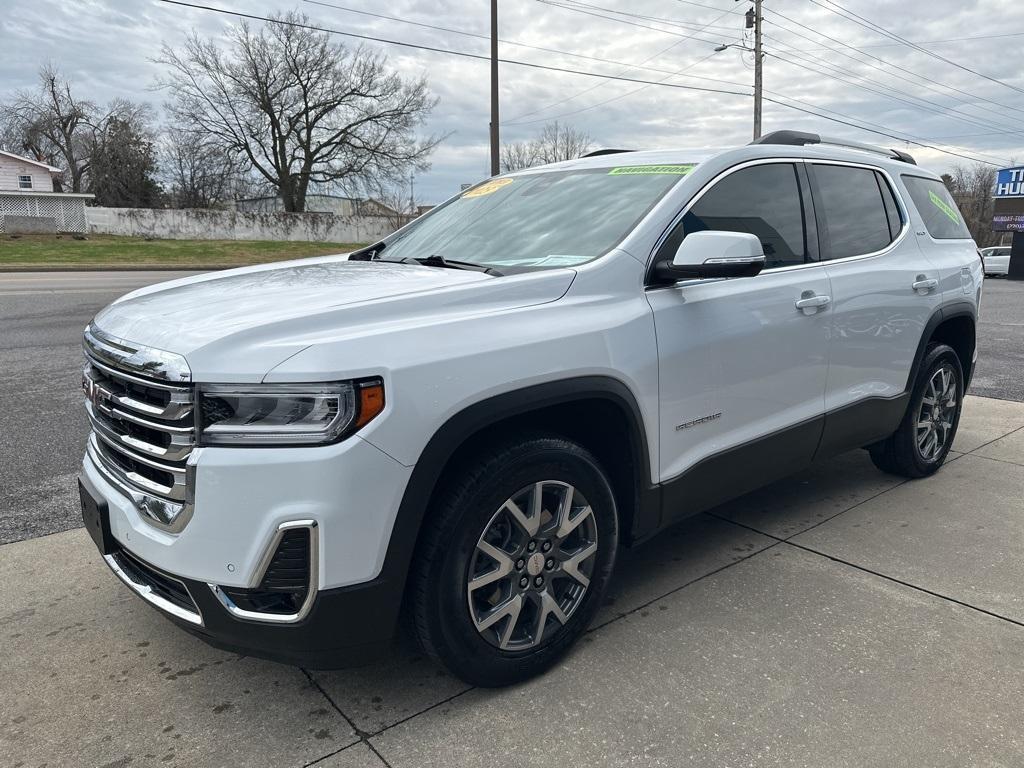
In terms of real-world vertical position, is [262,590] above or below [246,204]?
below

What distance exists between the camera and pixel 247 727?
2441 mm

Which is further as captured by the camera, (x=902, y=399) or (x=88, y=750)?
(x=902, y=399)

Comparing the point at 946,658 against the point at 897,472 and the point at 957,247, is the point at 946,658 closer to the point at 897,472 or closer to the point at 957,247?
the point at 897,472

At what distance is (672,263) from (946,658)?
5.64 ft

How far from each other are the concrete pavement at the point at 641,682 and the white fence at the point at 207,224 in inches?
1549

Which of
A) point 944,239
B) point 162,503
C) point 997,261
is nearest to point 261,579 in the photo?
point 162,503

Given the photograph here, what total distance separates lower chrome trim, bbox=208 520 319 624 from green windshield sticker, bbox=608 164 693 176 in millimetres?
2108

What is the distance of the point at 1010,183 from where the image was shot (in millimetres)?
39906

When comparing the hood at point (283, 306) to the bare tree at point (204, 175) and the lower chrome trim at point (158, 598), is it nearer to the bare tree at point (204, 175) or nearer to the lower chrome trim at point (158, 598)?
the lower chrome trim at point (158, 598)

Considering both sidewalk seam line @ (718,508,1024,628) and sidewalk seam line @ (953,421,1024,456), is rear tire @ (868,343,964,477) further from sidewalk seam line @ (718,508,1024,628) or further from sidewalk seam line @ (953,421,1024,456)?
sidewalk seam line @ (718,508,1024,628)

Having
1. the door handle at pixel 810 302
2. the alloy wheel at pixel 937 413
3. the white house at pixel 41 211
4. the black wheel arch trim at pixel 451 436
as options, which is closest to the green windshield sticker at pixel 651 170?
the door handle at pixel 810 302

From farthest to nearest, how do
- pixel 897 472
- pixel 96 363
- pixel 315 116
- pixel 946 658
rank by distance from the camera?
pixel 315 116 < pixel 897 472 < pixel 946 658 < pixel 96 363

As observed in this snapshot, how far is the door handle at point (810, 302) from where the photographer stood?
3490 millimetres

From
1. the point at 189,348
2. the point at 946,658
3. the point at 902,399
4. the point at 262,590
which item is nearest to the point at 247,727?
the point at 262,590
